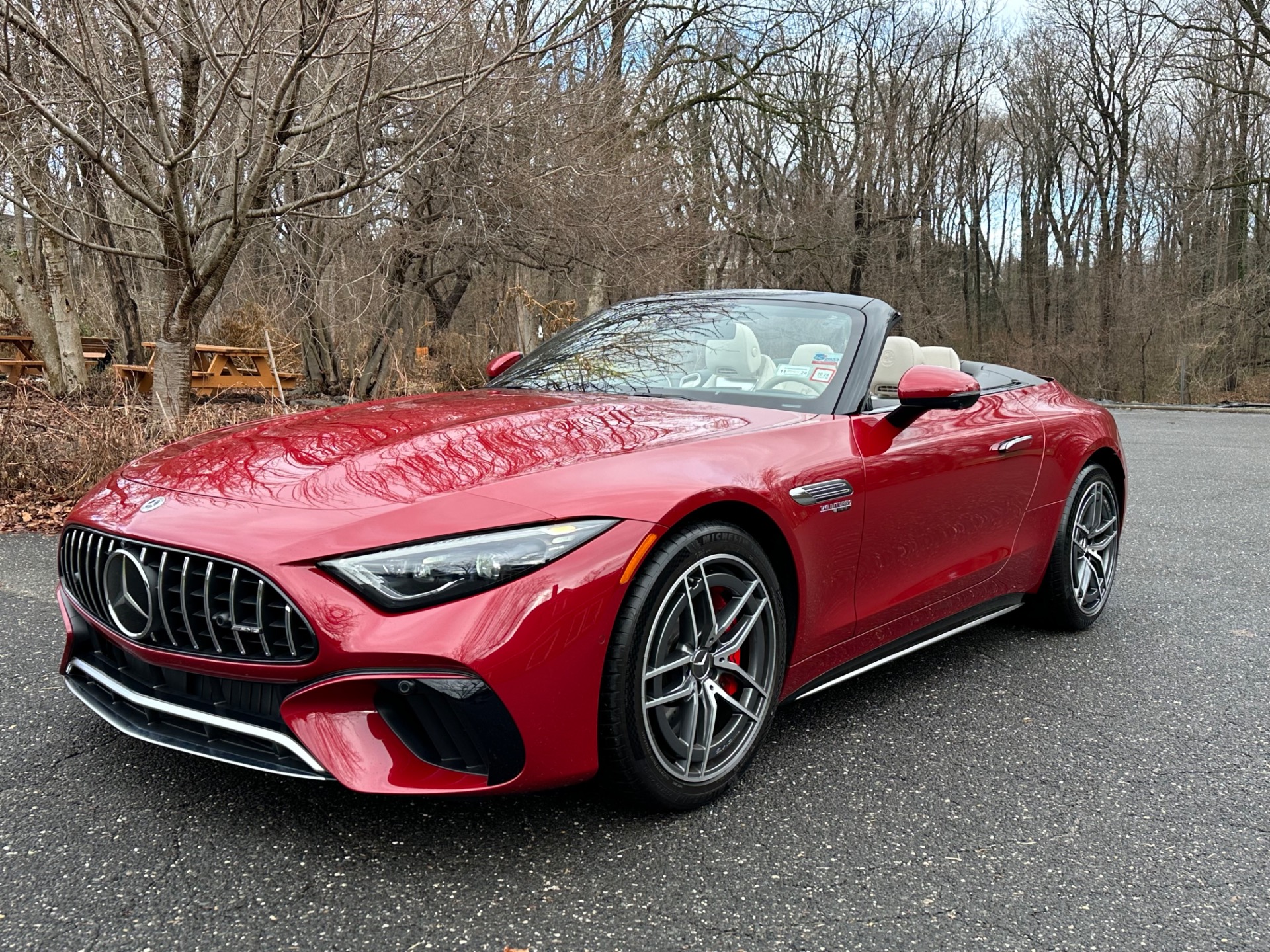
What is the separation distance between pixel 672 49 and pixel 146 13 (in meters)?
11.1

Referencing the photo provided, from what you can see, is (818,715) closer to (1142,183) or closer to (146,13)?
(146,13)

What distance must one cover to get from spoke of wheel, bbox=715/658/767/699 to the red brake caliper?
0.02 meters

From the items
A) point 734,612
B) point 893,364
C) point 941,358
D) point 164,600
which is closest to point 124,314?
point 941,358

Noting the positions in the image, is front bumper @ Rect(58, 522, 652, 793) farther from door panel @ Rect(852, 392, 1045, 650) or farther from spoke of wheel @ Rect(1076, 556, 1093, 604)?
spoke of wheel @ Rect(1076, 556, 1093, 604)

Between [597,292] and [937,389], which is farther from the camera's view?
[597,292]

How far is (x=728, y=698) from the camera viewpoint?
241cm

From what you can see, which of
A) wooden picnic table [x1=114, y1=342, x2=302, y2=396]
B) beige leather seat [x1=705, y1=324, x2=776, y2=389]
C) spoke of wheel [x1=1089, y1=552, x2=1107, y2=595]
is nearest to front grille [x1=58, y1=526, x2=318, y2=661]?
beige leather seat [x1=705, y1=324, x2=776, y2=389]

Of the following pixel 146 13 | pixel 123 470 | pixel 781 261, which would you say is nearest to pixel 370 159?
pixel 146 13

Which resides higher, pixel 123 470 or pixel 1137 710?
pixel 123 470

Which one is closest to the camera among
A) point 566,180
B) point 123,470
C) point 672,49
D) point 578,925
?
point 578,925

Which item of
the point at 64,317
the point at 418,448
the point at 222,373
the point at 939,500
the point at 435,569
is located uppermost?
the point at 64,317

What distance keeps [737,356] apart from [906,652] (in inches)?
44.1

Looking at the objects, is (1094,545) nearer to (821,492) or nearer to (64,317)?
(821,492)

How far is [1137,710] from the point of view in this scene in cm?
315
